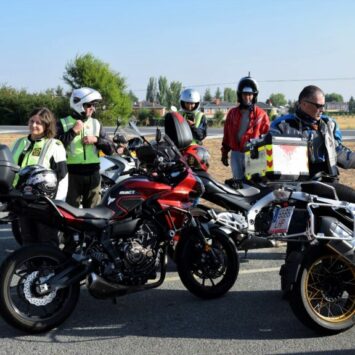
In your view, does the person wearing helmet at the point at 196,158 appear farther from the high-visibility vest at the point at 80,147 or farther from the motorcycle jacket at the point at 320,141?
the high-visibility vest at the point at 80,147

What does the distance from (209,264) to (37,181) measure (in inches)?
62.7

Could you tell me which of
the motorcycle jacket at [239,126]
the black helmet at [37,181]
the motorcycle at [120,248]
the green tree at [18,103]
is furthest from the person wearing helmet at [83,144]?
the green tree at [18,103]

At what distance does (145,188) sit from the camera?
13.6 ft

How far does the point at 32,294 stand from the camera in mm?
3732

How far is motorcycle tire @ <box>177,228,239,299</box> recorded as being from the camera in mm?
4430

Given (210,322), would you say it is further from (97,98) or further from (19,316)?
(97,98)

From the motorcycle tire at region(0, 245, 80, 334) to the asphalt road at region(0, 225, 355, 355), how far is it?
0.12 meters

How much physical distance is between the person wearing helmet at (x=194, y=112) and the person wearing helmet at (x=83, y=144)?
5.21 feet

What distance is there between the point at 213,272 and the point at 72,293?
4.04 feet

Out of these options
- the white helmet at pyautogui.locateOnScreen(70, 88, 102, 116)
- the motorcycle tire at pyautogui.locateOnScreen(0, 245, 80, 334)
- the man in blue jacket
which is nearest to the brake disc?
the motorcycle tire at pyautogui.locateOnScreen(0, 245, 80, 334)

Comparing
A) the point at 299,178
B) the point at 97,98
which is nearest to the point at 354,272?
the point at 299,178

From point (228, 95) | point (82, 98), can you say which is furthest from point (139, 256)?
point (228, 95)

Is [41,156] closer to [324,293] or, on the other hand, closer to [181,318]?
[181,318]

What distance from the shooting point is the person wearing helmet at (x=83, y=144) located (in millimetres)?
5426
